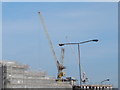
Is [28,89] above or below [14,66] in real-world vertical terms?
below

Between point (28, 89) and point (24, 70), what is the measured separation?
5491 millimetres

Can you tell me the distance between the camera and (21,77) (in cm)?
9894

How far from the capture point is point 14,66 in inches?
3939

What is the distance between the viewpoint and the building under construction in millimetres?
95062

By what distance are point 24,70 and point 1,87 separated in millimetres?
11026

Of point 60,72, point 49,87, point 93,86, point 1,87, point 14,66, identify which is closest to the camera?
point 1,87

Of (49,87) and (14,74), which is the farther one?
(49,87)

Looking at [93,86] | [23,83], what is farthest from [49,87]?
[93,86]

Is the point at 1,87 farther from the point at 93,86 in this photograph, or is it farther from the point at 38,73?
the point at 93,86

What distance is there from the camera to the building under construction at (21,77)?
3743 inches

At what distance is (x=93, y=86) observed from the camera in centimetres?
12575

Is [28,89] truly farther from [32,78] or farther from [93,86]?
[93,86]

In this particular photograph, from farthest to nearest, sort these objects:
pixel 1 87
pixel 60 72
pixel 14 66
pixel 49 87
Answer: pixel 60 72, pixel 49 87, pixel 14 66, pixel 1 87

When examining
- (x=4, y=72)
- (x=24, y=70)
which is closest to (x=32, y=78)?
(x=24, y=70)
